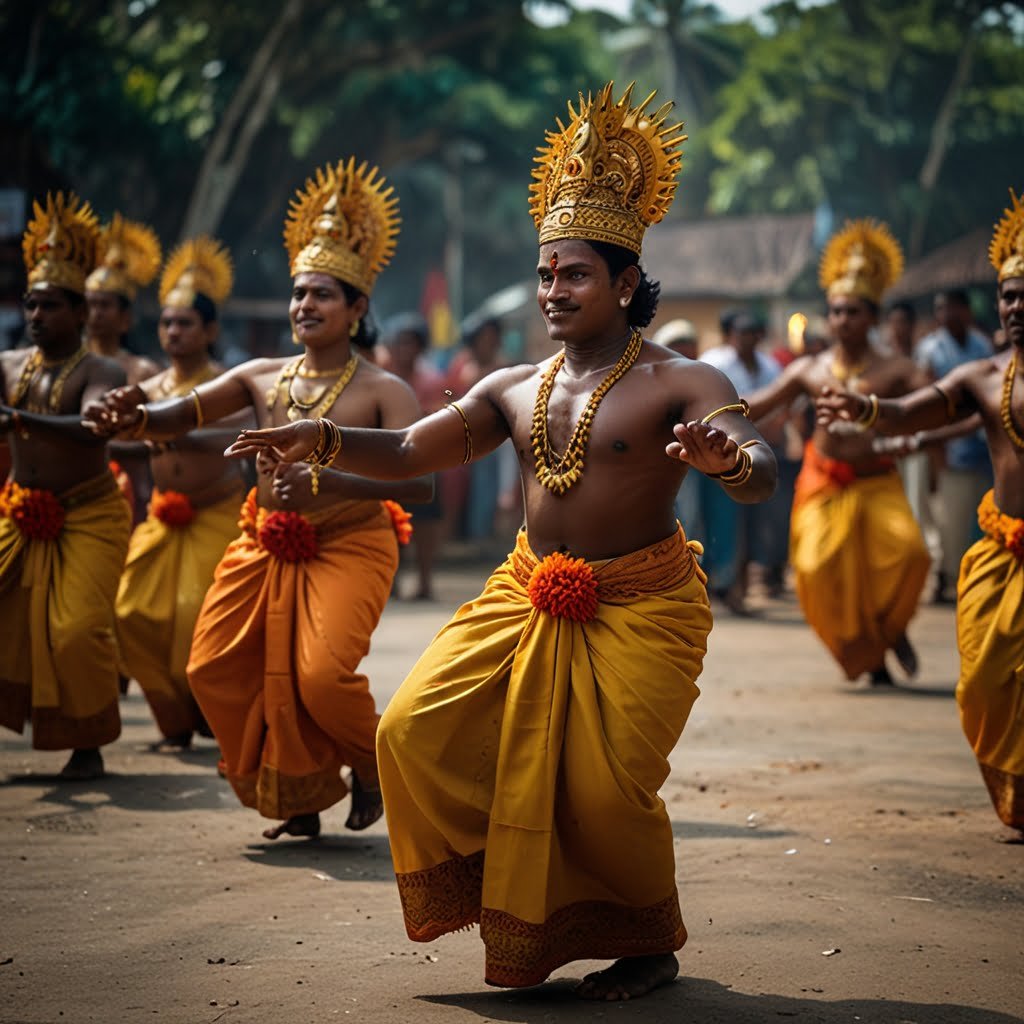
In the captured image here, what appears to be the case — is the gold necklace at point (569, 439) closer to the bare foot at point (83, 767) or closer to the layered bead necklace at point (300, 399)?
the layered bead necklace at point (300, 399)

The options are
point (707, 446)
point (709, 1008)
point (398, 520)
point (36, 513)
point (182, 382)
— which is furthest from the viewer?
point (182, 382)

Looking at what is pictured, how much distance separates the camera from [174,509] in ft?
27.7

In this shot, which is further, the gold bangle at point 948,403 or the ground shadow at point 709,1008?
the gold bangle at point 948,403

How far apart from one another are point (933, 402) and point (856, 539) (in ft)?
10.3

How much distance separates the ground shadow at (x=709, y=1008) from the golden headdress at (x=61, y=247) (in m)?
4.45

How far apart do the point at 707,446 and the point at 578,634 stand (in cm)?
73

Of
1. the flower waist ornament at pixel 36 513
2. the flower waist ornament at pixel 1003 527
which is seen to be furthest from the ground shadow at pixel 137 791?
the flower waist ornament at pixel 1003 527

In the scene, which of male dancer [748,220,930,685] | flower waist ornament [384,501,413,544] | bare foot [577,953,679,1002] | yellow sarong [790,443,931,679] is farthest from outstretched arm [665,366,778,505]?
yellow sarong [790,443,931,679]

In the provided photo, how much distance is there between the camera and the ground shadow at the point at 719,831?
21.2ft

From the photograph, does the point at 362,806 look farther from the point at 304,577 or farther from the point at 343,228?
the point at 343,228

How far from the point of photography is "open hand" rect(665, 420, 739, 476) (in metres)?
4.23

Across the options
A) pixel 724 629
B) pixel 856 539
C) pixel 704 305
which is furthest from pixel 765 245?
pixel 856 539

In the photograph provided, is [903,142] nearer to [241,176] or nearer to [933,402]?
[241,176]

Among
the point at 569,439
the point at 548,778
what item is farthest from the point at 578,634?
the point at 569,439
